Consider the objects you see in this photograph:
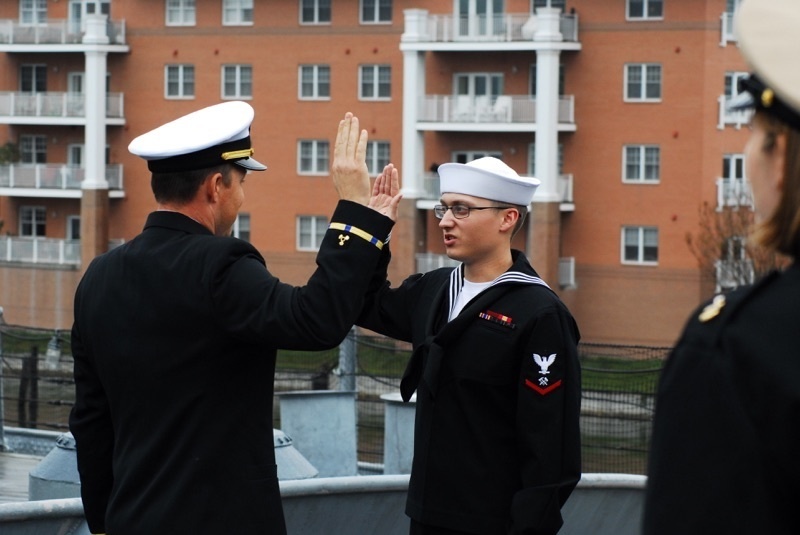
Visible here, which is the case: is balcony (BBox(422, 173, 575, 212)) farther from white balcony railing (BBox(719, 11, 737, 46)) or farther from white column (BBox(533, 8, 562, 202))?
white balcony railing (BBox(719, 11, 737, 46))

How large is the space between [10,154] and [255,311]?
55.4 meters

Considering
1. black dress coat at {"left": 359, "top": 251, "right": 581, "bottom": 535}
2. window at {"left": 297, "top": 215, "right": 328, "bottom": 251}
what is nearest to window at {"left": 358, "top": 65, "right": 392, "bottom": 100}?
window at {"left": 297, "top": 215, "right": 328, "bottom": 251}

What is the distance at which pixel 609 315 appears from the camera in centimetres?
5184

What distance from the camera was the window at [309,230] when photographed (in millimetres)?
55625

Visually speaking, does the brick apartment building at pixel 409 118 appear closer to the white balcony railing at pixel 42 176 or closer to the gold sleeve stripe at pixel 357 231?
the white balcony railing at pixel 42 176

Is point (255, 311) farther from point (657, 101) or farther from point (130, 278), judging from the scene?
point (657, 101)

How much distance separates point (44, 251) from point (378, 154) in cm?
1354

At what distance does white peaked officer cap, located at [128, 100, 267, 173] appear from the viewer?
14.5ft

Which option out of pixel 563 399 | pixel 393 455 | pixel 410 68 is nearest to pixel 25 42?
pixel 410 68

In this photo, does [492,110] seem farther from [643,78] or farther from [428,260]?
[428,260]

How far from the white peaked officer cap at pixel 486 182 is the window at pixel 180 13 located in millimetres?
51876

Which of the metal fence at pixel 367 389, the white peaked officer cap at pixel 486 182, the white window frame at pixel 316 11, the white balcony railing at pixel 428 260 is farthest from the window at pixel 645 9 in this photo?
the white peaked officer cap at pixel 486 182

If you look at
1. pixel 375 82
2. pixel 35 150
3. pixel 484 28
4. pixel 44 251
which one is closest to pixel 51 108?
pixel 35 150

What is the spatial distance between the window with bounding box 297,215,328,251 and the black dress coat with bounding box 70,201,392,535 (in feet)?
167
